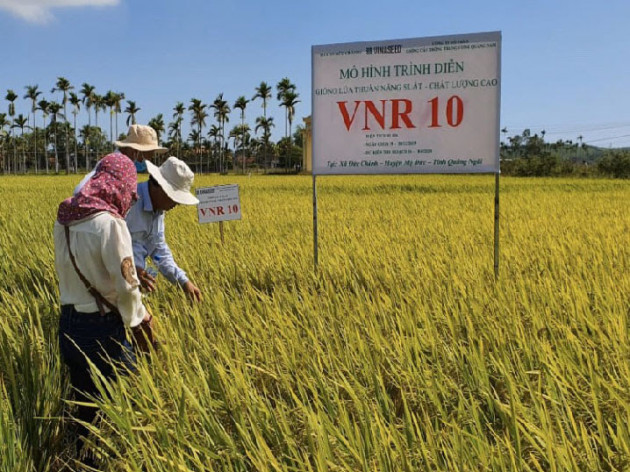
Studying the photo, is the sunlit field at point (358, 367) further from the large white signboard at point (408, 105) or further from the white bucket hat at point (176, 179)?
the large white signboard at point (408, 105)

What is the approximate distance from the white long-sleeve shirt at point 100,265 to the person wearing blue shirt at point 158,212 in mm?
341

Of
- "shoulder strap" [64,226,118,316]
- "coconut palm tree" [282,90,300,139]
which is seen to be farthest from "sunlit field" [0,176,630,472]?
"coconut palm tree" [282,90,300,139]

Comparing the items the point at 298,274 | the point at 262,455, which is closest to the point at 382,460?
the point at 262,455

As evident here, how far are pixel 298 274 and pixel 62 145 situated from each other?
310ft

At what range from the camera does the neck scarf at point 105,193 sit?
66.1 inches

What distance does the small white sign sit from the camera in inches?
198

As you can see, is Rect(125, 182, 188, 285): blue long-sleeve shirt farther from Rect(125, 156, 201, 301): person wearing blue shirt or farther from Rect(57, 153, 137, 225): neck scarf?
Rect(57, 153, 137, 225): neck scarf

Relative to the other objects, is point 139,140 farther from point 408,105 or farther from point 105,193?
point 408,105

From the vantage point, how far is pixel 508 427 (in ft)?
4.98

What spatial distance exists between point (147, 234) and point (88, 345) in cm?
89

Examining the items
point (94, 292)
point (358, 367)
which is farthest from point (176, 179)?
point (358, 367)

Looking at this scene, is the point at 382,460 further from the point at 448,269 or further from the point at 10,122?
the point at 10,122

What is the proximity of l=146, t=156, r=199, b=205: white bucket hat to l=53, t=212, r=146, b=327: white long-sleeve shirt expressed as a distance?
0.55 meters

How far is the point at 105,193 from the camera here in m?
1.72
